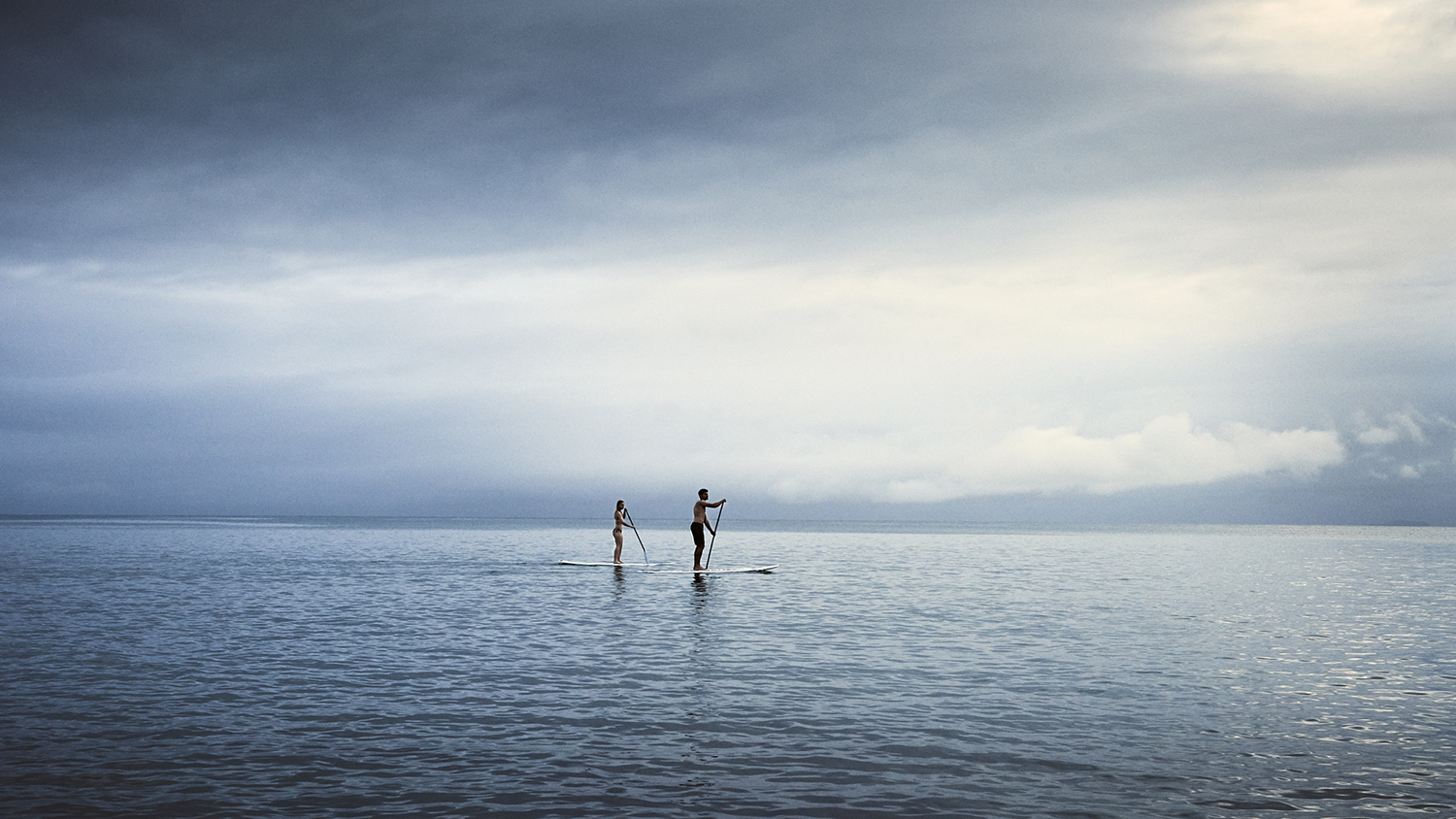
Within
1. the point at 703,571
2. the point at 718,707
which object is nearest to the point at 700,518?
the point at 703,571

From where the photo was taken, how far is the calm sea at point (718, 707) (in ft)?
36.0

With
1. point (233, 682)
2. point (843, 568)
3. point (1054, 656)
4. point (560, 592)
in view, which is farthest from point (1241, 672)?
point (843, 568)

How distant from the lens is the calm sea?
1096 centimetres

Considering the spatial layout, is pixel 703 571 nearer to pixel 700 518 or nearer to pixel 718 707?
pixel 700 518

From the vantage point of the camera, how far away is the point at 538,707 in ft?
50.2

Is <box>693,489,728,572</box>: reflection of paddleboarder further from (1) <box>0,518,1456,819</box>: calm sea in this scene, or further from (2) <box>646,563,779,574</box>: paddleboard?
(1) <box>0,518,1456,819</box>: calm sea

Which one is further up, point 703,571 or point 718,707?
point 703,571

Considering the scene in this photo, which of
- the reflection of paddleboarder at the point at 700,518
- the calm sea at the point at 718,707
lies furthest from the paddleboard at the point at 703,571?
the calm sea at the point at 718,707

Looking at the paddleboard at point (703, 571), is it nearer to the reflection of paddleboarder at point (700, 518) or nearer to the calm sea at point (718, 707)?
the reflection of paddleboarder at point (700, 518)

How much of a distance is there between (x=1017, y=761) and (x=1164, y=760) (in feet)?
6.11

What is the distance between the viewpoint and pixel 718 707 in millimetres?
15430

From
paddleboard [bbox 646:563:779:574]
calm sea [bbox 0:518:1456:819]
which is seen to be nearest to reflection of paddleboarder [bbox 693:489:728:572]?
paddleboard [bbox 646:563:779:574]

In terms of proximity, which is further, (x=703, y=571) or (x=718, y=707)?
(x=703, y=571)

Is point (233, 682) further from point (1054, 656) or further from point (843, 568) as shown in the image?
point (843, 568)
